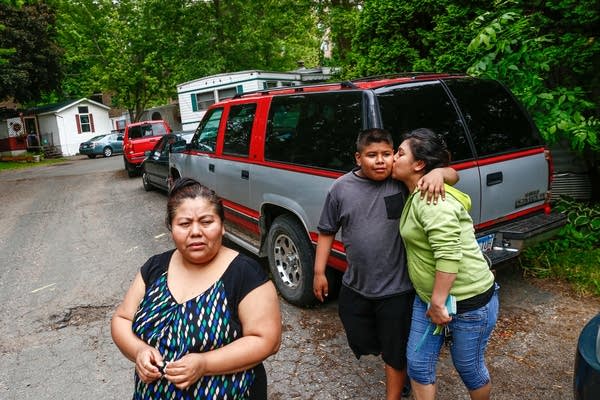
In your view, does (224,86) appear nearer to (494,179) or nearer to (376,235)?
(494,179)

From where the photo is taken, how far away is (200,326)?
5.24 ft

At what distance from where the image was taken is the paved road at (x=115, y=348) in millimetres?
3102

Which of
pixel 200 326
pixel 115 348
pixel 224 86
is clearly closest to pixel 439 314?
pixel 200 326

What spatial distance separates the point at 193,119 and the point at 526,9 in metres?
14.3

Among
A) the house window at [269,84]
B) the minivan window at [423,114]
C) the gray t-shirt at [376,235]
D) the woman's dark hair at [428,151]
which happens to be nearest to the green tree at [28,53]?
the house window at [269,84]

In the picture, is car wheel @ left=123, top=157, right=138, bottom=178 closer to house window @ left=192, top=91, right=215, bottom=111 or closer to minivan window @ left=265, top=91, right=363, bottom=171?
house window @ left=192, top=91, right=215, bottom=111

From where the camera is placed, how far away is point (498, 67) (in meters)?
4.90

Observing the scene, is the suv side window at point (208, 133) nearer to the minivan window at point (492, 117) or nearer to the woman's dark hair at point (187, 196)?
the minivan window at point (492, 117)

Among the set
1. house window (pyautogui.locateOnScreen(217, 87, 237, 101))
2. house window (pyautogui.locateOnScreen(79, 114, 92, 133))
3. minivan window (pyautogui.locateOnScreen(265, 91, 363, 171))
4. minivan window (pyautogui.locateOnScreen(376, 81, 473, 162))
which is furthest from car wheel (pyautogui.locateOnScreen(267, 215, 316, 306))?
house window (pyautogui.locateOnScreen(79, 114, 92, 133))

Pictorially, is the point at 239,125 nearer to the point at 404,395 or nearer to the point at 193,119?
the point at 404,395

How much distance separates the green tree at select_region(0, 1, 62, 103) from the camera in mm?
24000

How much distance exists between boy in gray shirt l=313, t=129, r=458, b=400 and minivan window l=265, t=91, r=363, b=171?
0.87 meters

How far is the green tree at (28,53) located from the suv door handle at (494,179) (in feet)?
84.8

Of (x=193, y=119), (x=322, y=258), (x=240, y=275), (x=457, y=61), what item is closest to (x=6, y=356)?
(x=322, y=258)
